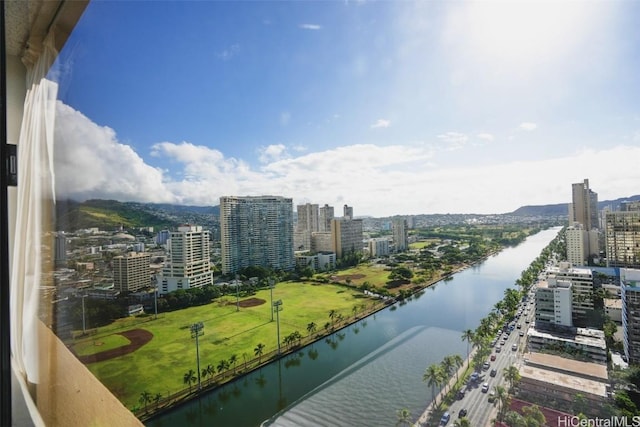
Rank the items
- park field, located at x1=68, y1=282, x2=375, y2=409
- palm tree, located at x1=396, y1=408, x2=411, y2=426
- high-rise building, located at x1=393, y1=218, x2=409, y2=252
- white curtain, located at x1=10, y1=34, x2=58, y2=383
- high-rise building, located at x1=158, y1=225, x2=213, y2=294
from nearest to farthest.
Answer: white curtain, located at x1=10, y1=34, x2=58, y2=383
palm tree, located at x1=396, y1=408, x2=411, y2=426
high-rise building, located at x1=393, y1=218, x2=409, y2=252
park field, located at x1=68, y1=282, x2=375, y2=409
high-rise building, located at x1=158, y1=225, x2=213, y2=294

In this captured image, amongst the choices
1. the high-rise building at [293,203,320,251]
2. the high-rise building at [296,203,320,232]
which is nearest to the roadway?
the high-rise building at [296,203,320,232]

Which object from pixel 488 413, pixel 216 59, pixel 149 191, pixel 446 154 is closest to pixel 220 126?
pixel 216 59

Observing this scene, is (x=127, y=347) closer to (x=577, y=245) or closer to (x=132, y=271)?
(x=132, y=271)

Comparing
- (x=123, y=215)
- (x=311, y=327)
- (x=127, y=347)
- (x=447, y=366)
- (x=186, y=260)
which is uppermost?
(x=123, y=215)

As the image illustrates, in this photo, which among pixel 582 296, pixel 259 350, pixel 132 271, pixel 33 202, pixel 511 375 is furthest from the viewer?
pixel 259 350

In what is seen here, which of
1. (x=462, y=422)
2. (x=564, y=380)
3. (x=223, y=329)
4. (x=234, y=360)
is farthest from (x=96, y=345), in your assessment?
(x=223, y=329)

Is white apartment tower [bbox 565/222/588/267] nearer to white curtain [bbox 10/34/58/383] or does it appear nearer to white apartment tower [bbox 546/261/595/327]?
white apartment tower [bbox 546/261/595/327]

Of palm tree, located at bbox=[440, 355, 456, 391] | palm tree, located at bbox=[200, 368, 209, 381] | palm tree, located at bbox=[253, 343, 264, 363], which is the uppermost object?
palm tree, located at bbox=[440, 355, 456, 391]

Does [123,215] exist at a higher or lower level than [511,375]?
higher
